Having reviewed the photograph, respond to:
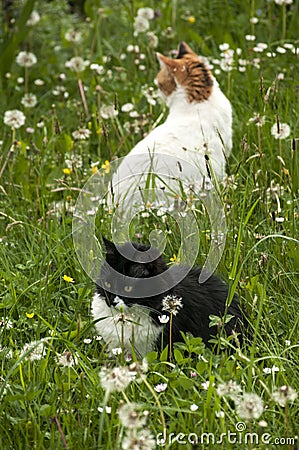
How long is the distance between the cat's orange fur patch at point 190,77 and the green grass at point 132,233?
0.92 feet

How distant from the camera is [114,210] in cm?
325

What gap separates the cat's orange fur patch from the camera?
4246 millimetres

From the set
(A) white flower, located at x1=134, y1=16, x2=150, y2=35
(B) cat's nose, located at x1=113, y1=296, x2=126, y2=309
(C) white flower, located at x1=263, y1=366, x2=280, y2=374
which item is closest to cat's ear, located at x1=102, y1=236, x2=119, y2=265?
(B) cat's nose, located at x1=113, y1=296, x2=126, y2=309

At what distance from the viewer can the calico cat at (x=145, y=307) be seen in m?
2.63

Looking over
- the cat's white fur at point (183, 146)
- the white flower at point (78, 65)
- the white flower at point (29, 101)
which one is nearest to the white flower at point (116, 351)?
the cat's white fur at point (183, 146)

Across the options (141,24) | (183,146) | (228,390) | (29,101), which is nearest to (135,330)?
(228,390)

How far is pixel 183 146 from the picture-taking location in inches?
153

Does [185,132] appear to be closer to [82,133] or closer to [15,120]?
[82,133]

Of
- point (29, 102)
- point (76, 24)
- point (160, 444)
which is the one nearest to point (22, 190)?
point (29, 102)

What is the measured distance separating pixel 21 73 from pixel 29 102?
2.33 ft

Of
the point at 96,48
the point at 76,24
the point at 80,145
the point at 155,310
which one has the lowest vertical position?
the point at 155,310

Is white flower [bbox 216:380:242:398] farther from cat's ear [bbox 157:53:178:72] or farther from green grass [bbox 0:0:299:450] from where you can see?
cat's ear [bbox 157:53:178:72]

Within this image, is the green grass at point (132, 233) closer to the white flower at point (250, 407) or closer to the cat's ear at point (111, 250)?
the white flower at point (250, 407)

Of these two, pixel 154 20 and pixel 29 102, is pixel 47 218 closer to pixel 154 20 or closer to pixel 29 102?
pixel 29 102
